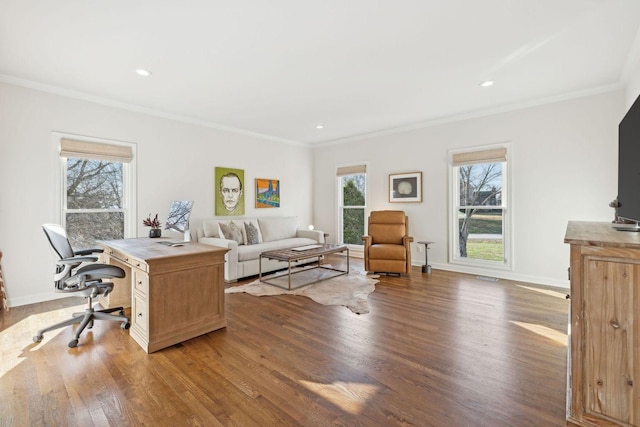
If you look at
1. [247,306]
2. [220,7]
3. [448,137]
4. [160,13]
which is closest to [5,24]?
[160,13]

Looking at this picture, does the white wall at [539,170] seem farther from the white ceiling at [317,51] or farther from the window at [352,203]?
the window at [352,203]

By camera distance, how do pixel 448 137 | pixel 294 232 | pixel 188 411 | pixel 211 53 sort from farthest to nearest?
pixel 294 232, pixel 448 137, pixel 211 53, pixel 188 411

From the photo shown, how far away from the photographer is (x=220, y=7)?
2150 mm

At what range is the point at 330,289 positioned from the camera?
3.95 m

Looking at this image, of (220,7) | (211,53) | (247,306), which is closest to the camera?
(220,7)

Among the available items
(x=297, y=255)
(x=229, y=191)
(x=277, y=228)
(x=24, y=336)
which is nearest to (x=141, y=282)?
(x=24, y=336)

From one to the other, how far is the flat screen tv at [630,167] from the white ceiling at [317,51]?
3.26 feet

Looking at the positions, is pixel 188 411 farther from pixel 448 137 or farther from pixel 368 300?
pixel 448 137

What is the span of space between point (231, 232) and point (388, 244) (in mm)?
2649

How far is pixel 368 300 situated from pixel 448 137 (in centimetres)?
324

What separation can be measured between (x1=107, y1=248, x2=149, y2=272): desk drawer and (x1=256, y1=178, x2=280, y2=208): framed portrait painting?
304 cm

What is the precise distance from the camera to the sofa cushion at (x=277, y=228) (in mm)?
5602

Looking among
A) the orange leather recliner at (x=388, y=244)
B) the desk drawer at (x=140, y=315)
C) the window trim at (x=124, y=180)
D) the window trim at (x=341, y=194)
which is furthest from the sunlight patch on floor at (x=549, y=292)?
the window trim at (x=124, y=180)

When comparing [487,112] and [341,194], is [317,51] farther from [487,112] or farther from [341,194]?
[341,194]
